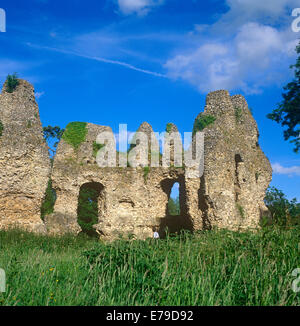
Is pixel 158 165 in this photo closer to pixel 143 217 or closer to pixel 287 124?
pixel 143 217

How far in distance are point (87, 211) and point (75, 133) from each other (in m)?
8.49

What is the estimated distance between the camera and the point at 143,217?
65.5ft

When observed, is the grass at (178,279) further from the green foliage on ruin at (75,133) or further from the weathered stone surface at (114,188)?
the green foliage on ruin at (75,133)

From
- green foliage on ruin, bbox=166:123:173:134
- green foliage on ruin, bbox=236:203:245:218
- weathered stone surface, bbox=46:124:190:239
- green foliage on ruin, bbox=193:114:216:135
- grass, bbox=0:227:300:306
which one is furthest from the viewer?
green foliage on ruin, bbox=166:123:173:134

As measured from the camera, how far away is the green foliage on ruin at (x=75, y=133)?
20391mm

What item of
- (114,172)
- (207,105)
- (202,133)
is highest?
(207,105)

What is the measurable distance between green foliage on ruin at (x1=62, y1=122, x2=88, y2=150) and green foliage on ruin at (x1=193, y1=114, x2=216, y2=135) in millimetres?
6430

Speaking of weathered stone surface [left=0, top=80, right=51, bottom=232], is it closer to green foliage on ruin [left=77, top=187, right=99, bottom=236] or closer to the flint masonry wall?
the flint masonry wall

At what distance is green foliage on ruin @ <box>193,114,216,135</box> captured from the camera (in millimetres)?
19562

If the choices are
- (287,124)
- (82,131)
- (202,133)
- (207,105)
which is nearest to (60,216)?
(82,131)

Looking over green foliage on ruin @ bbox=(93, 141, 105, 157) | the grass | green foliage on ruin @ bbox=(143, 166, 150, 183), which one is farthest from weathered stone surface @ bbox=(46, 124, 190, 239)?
the grass

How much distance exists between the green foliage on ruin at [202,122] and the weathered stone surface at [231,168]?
244 mm
